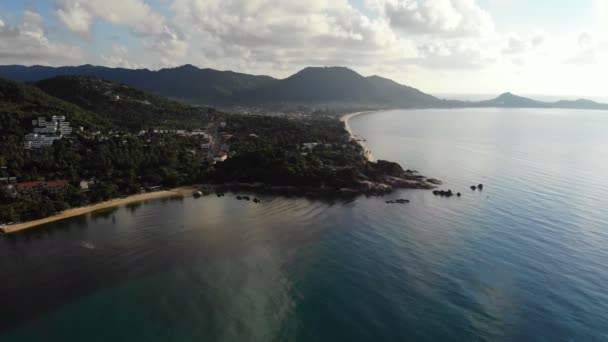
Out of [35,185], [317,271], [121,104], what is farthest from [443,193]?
[121,104]

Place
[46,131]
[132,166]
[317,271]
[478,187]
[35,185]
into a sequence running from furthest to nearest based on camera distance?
[46,131], [132,166], [478,187], [35,185], [317,271]

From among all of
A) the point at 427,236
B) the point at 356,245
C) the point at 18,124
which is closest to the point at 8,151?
the point at 18,124

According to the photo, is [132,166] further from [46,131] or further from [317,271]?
[317,271]

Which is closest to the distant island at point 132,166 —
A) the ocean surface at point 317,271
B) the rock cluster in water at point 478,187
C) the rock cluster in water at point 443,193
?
the rock cluster in water at point 443,193

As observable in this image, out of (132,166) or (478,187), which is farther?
(132,166)

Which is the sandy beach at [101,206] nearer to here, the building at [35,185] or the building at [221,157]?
the building at [35,185]

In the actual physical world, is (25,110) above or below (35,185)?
above
